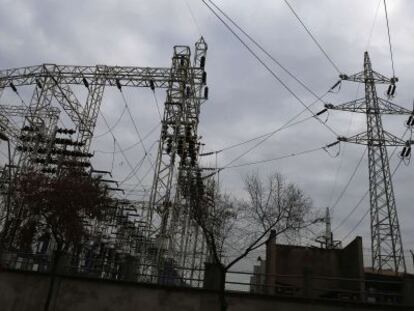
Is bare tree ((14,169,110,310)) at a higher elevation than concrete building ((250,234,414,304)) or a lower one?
higher

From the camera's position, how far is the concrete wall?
51.4 ft

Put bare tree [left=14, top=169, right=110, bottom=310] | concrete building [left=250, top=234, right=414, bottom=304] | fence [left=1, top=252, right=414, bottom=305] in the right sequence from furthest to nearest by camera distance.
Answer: bare tree [left=14, top=169, right=110, bottom=310]
concrete building [left=250, top=234, right=414, bottom=304]
fence [left=1, top=252, right=414, bottom=305]

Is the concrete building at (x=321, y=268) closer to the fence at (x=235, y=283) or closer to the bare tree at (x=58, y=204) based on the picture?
the fence at (x=235, y=283)

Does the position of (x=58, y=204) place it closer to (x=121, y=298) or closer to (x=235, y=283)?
(x=121, y=298)

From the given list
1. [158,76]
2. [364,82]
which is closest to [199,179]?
[158,76]

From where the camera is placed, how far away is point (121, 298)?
16500 mm

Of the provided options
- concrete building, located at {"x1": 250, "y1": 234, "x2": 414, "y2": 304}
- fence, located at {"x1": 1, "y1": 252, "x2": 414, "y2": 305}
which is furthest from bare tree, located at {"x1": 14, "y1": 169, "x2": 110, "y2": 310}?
concrete building, located at {"x1": 250, "y1": 234, "x2": 414, "y2": 304}

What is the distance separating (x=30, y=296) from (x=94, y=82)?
15.9 m

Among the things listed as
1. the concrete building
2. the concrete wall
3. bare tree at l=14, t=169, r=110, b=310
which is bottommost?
the concrete wall

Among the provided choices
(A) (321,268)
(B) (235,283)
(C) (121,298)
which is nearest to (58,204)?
(C) (121,298)

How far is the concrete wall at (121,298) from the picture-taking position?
1565cm

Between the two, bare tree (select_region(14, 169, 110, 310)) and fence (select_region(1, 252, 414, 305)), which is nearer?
fence (select_region(1, 252, 414, 305))

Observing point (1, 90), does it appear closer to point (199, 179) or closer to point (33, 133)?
point (33, 133)

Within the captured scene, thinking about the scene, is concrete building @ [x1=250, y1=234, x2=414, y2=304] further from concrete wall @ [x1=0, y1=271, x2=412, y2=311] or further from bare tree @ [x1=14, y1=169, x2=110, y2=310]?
bare tree @ [x1=14, y1=169, x2=110, y2=310]
